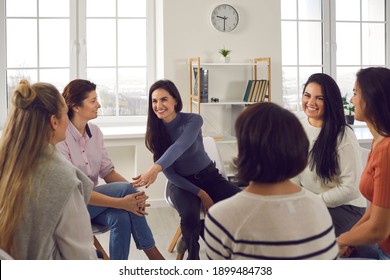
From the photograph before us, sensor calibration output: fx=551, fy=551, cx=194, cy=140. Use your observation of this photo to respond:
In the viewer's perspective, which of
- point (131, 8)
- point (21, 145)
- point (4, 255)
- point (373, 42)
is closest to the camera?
point (4, 255)

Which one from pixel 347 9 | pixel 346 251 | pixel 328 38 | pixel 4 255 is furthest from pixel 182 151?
pixel 347 9

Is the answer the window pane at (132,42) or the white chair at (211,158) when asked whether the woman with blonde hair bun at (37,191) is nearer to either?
the white chair at (211,158)

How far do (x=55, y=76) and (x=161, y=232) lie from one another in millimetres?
1715

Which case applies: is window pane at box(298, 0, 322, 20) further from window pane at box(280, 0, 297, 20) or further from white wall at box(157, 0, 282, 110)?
Result: white wall at box(157, 0, 282, 110)

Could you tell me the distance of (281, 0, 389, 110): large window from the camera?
16.0 ft

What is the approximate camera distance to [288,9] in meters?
4.86

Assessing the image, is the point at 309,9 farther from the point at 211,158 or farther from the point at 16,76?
the point at 16,76

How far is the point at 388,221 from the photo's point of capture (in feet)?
5.34

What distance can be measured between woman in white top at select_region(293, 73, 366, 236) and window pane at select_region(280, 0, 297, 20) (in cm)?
260

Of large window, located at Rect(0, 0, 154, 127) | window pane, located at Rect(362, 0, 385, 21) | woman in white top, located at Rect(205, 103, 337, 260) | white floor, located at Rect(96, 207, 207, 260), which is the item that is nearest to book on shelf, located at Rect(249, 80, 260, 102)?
large window, located at Rect(0, 0, 154, 127)

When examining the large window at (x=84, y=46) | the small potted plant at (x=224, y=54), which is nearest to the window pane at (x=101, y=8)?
the large window at (x=84, y=46)

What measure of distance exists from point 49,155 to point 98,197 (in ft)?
3.25
